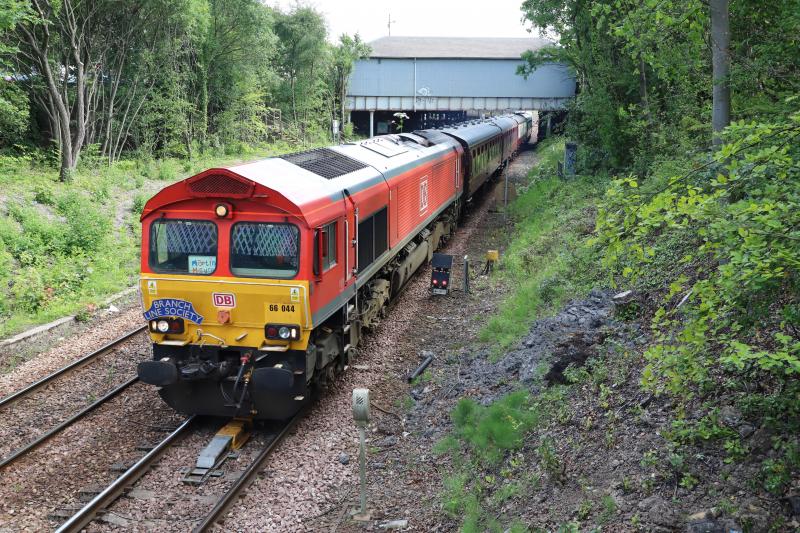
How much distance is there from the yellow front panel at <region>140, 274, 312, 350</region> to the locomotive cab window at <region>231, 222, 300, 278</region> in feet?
0.46

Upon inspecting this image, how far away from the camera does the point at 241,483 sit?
832 centimetres

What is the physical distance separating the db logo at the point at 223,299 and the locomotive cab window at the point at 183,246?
0.33 m

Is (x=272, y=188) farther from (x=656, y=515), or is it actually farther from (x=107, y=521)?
(x=656, y=515)

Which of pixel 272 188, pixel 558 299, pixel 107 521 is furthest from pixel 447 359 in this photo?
A: pixel 107 521

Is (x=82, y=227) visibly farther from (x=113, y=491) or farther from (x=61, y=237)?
(x=113, y=491)

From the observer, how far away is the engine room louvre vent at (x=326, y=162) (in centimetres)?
1127

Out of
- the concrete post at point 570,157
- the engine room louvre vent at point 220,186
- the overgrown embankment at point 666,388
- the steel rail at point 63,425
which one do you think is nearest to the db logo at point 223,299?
the engine room louvre vent at point 220,186

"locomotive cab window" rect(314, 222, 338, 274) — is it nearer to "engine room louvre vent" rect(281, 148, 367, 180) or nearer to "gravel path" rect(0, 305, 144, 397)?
"engine room louvre vent" rect(281, 148, 367, 180)

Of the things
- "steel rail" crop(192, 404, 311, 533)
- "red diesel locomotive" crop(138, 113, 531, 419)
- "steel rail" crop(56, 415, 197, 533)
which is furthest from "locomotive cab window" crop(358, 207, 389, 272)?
"steel rail" crop(56, 415, 197, 533)

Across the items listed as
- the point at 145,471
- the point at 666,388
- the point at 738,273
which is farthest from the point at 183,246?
the point at 738,273

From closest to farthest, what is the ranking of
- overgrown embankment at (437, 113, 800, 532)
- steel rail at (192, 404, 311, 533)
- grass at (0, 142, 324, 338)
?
overgrown embankment at (437, 113, 800, 532) → steel rail at (192, 404, 311, 533) → grass at (0, 142, 324, 338)

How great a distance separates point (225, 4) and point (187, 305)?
111 ft

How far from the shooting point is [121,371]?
11992mm

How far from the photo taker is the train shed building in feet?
181
